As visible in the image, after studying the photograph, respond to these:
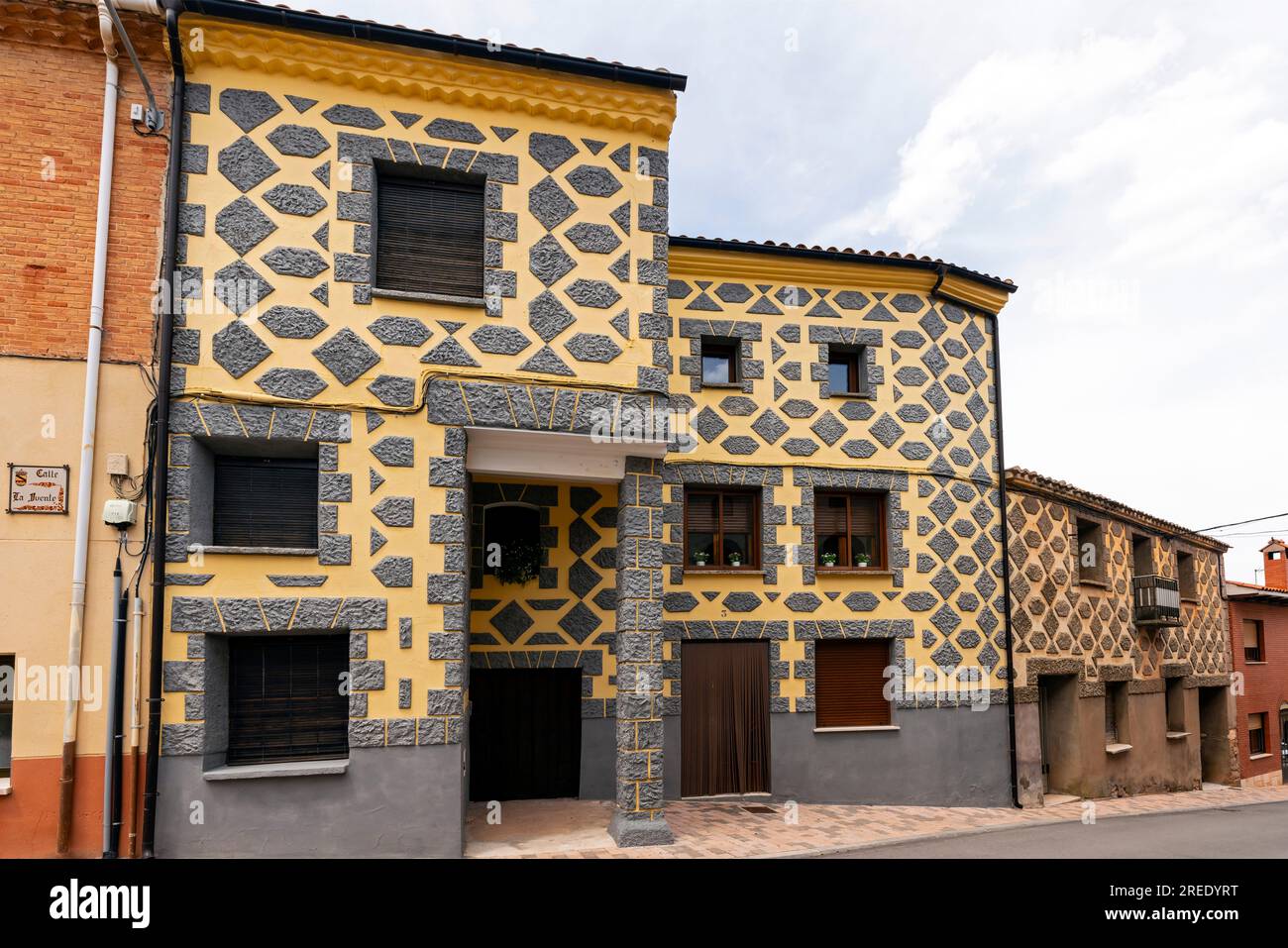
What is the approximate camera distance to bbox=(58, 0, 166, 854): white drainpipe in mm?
6742

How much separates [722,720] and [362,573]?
563cm

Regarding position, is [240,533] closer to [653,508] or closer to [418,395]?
[418,395]

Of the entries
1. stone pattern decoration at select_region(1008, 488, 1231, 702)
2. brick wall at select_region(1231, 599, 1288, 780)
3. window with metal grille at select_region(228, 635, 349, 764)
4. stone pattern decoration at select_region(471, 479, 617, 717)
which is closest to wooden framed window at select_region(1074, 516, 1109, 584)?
stone pattern decoration at select_region(1008, 488, 1231, 702)

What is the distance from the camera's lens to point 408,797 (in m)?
7.32

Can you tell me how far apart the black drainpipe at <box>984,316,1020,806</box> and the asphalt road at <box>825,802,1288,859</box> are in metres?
1.29

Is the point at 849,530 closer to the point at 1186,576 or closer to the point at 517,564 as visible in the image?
the point at 517,564

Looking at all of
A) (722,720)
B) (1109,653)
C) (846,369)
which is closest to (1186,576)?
(1109,653)

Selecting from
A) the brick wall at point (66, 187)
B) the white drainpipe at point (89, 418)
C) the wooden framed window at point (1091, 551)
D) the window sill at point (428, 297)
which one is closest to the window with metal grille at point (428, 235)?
the window sill at point (428, 297)

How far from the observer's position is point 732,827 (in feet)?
29.5

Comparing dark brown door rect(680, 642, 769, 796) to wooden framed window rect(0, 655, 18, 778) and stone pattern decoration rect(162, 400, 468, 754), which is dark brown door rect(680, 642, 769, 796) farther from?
wooden framed window rect(0, 655, 18, 778)

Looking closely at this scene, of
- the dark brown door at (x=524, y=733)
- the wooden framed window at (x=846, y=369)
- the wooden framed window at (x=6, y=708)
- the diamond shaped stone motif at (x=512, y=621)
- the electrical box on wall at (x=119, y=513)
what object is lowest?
the dark brown door at (x=524, y=733)

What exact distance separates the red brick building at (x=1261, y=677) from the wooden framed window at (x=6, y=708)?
23.9 m

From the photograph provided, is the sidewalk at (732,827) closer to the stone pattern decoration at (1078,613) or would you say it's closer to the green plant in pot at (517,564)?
the stone pattern decoration at (1078,613)

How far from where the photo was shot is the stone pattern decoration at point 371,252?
24.5 feet
